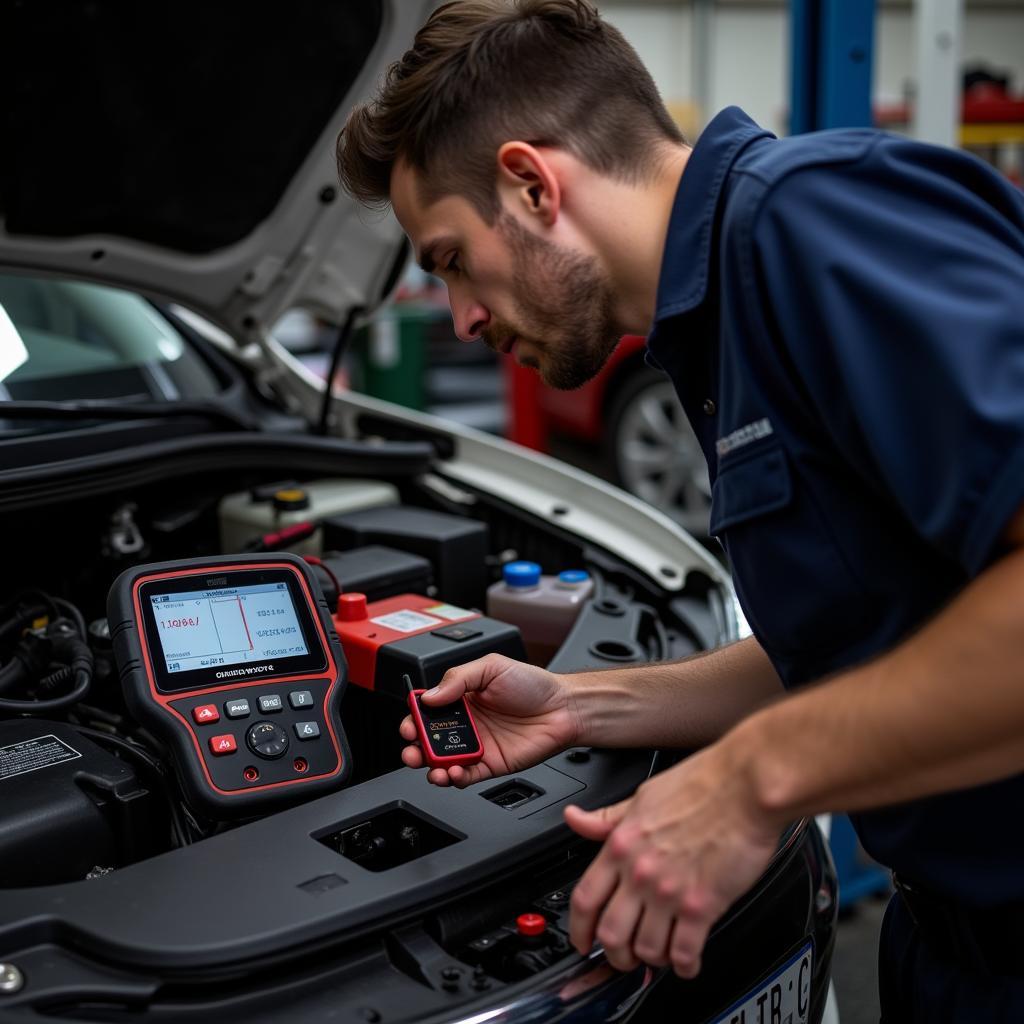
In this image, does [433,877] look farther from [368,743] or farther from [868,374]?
[868,374]

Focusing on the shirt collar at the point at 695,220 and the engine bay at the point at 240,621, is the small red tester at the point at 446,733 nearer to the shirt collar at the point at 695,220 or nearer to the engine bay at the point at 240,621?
the engine bay at the point at 240,621

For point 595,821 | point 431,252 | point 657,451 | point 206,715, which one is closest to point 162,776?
point 206,715

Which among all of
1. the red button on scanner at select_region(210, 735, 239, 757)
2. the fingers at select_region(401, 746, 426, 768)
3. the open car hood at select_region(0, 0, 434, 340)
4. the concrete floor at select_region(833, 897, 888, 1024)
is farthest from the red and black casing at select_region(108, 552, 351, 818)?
the concrete floor at select_region(833, 897, 888, 1024)

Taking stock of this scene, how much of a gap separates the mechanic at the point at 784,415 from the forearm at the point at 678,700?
10 millimetres

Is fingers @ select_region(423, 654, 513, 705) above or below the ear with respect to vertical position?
below

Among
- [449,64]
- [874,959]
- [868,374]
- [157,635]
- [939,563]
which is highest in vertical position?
[449,64]

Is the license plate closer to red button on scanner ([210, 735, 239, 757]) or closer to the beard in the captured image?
red button on scanner ([210, 735, 239, 757])

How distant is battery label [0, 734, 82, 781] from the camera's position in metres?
1.30

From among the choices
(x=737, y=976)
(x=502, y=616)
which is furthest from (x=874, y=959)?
(x=737, y=976)

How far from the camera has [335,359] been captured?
2387 millimetres

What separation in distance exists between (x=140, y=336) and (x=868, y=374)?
181 cm

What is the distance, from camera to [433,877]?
1.13 meters

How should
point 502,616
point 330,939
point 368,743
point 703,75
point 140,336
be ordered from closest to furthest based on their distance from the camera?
point 330,939
point 368,743
point 502,616
point 140,336
point 703,75

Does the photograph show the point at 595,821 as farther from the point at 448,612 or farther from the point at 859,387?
the point at 448,612
